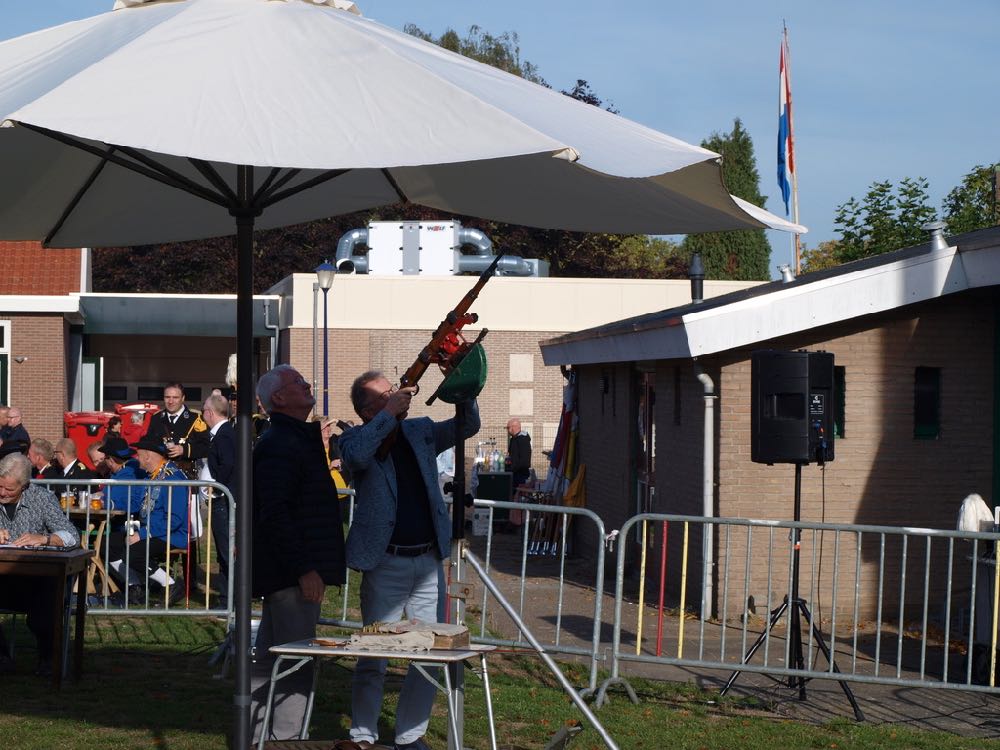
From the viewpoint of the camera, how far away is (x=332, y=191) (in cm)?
755

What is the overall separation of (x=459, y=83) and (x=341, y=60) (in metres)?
0.42

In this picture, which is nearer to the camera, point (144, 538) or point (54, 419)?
point (144, 538)

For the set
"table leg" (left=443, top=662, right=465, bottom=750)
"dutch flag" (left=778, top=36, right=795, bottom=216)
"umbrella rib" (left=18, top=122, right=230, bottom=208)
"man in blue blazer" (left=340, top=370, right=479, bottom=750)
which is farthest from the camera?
"dutch flag" (left=778, top=36, right=795, bottom=216)

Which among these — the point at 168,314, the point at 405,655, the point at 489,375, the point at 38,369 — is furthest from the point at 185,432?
the point at 168,314

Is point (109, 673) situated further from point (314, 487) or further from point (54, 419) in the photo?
point (54, 419)

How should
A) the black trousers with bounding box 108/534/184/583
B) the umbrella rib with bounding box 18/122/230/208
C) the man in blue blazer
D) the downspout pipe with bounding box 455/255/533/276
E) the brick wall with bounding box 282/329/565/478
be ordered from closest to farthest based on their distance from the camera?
the umbrella rib with bounding box 18/122/230/208 < the man in blue blazer < the black trousers with bounding box 108/534/184/583 < the brick wall with bounding box 282/329/565/478 < the downspout pipe with bounding box 455/255/533/276

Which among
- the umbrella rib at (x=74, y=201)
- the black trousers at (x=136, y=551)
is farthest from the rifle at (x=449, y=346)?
the black trousers at (x=136, y=551)

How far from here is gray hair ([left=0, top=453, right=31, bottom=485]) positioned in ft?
28.7

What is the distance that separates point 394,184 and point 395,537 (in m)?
1.87

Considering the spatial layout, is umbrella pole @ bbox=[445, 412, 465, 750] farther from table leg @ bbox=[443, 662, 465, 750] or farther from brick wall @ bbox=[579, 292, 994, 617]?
brick wall @ bbox=[579, 292, 994, 617]

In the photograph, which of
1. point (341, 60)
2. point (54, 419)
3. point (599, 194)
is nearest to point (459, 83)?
point (341, 60)

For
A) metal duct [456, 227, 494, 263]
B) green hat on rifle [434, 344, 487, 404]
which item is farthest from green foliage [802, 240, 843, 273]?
green hat on rifle [434, 344, 487, 404]

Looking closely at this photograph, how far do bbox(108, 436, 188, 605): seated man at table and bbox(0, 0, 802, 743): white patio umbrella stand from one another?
5542 mm

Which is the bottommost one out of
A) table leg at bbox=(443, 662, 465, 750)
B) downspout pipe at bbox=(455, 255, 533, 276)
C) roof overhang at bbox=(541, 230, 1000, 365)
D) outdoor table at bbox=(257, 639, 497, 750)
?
table leg at bbox=(443, 662, 465, 750)
